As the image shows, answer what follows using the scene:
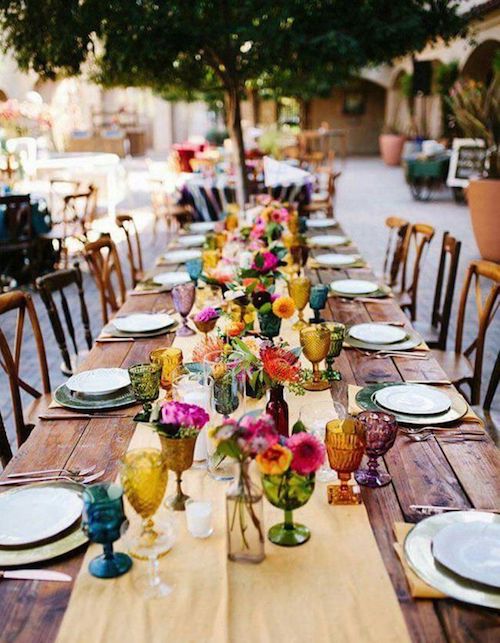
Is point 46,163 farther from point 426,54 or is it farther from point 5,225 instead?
point 426,54

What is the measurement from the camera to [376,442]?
5.34 feet

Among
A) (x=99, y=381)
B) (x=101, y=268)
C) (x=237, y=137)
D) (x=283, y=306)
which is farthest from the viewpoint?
(x=237, y=137)

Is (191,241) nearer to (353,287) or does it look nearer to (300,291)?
(353,287)

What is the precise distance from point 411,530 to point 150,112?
23.8 meters

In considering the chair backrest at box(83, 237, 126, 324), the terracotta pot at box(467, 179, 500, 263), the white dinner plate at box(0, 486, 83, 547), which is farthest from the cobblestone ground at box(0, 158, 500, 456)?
the white dinner plate at box(0, 486, 83, 547)

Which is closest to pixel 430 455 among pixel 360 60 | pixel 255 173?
pixel 360 60

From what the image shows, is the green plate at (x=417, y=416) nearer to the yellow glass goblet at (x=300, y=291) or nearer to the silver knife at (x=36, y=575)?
the yellow glass goblet at (x=300, y=291)

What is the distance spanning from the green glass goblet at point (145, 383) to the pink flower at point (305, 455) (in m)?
0.75

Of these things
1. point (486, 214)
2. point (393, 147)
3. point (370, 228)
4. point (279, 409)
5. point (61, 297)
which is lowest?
point (370, 228)

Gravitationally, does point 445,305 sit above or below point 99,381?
below

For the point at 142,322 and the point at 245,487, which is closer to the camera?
the point at 245,487

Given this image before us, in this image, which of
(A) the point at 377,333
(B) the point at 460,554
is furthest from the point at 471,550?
(A) the point at 377,333

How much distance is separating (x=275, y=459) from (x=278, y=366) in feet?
1.74

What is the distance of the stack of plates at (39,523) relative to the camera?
4.61 feet
